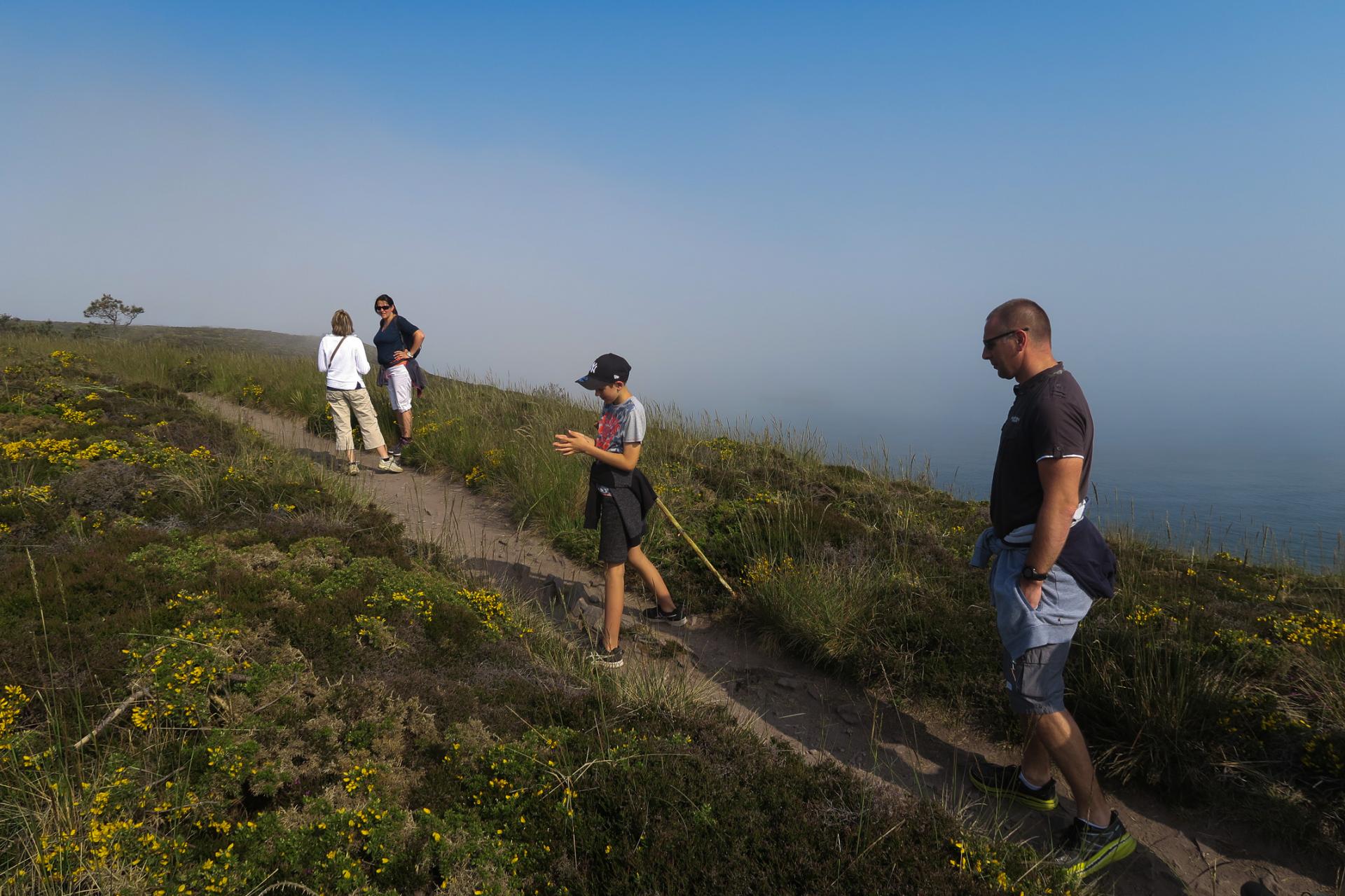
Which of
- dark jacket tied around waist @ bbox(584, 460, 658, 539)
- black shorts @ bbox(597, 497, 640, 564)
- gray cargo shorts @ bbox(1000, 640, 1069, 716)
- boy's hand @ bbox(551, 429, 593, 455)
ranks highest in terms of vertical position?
boy's hand @ bbox(551, 429, 593, 455)

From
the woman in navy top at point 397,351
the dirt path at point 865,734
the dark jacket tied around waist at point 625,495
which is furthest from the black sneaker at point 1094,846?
the woman in navy top at point 397,351

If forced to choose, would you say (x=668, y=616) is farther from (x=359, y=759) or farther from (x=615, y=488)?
(x=359, y=759)

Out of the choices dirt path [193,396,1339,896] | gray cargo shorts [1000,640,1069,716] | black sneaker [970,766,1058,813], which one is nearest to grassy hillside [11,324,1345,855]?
dirt path [193,396,1339,896]

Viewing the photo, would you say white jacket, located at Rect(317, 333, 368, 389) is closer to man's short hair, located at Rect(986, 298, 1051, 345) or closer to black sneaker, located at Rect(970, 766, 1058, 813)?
man's short hair, located at Rect(986, 298, 1051, 345)

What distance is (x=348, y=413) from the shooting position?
9.20 metres

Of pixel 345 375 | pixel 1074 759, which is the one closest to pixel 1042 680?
pixel 1074 759

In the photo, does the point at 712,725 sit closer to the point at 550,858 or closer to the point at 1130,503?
the point at 550,858

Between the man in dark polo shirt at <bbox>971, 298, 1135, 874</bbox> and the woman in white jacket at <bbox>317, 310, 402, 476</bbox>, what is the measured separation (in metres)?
8.37

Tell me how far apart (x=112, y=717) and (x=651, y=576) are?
11.4 feet

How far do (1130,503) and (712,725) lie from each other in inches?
238

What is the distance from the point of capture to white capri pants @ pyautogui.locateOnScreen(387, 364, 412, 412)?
9648 millimetres

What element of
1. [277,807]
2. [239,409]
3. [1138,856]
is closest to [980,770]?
[1138,856]

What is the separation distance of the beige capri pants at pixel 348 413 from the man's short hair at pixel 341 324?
0.81 meters

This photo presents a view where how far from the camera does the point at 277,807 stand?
109 inches
